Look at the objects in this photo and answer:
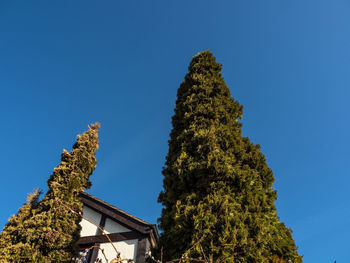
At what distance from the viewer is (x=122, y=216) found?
452 inches

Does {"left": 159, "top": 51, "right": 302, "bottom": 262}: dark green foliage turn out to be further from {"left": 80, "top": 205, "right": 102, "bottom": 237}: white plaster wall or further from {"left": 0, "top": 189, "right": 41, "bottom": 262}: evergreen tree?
{"left": 0, "top": 189, "right": 41, "bottom": 262}: evergreen tree

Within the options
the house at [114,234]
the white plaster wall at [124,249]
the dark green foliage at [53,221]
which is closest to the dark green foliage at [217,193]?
the house at [114,234]

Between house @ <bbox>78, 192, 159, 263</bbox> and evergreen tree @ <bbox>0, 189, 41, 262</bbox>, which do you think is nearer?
evergreen tree @ <bbox>0, 189, 41, 262</bbox>

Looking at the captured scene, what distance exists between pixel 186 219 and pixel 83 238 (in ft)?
23.1

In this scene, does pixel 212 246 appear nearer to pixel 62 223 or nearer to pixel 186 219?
pixel 186 219

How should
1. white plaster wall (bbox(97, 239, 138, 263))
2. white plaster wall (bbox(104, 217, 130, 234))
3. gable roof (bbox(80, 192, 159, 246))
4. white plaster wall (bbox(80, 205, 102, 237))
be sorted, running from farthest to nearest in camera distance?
white plaster wall (bbox(80, 205, 102, 237)) → white plaster wall (bbox(104, 217, 130, 234)) → gable roof (bbox(80, 192, 159, 246)) → white plaster wall (bbox(97, 239, 138, 263))

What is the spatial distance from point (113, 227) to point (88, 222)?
1.38 metres

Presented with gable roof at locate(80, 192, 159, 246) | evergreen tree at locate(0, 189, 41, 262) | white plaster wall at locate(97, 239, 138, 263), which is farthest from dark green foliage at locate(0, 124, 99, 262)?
white plaster wall at locate(97, 239, 138, 263)

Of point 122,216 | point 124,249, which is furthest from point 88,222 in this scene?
point 124,249

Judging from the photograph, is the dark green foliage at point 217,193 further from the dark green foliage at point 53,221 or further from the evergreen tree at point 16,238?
the evergreen tree at point 16,238

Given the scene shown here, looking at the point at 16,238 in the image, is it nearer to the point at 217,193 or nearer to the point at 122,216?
the point at 122,216

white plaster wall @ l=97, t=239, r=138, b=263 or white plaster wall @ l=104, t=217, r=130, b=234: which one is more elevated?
white plaster wall @ l=104, t=217, r=130, b=234

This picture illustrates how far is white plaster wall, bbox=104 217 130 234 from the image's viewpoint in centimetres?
1144

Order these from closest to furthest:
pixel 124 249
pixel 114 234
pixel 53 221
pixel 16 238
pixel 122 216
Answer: pixel 16 238 → pixel 53 221 → pixel 124 249 → pixel 114 234 → pixel 122 216
